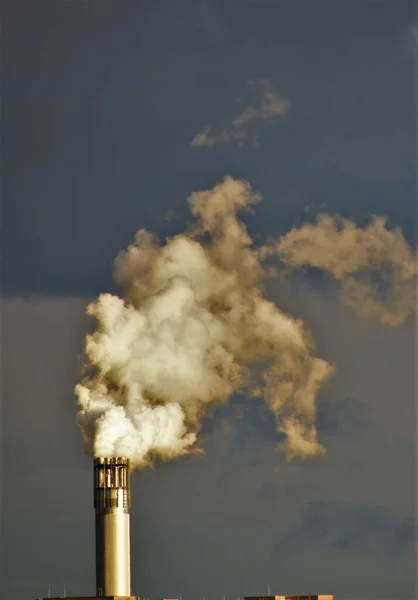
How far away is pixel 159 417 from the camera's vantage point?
199250 mm

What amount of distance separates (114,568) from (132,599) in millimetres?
3782

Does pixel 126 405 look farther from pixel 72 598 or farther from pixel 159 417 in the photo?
pixel 72 598

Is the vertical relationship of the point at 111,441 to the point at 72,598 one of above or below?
above

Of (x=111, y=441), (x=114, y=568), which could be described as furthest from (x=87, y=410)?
(x=114, y=568)

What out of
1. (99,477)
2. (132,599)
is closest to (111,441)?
(99,477)

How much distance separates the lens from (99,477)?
19975 centimetres

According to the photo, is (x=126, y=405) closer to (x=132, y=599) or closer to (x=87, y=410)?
(x=87, y=410)

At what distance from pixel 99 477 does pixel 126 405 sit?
803cm

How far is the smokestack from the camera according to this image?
643ft

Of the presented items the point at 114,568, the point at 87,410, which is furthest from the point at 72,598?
the point at 87,410

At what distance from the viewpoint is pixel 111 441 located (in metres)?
199

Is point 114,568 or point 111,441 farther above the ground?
point 111,441

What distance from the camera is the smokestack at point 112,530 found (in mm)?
195875

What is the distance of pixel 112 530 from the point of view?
19762 centimetres
